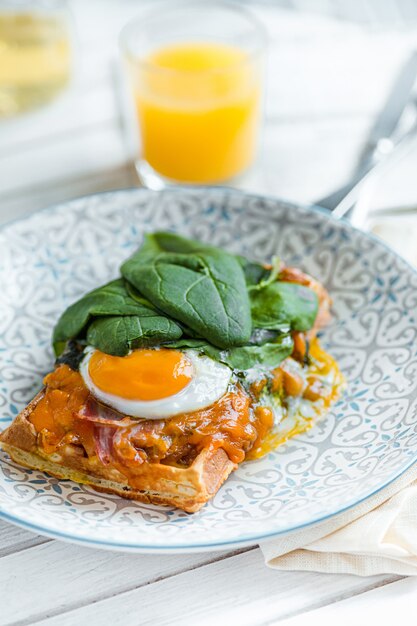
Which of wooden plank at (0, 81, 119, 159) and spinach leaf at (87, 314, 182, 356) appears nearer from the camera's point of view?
spinach leaf at (87, 314, 182, 356)

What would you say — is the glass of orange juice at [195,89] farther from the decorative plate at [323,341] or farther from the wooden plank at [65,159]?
the decorative plate at [323,341]

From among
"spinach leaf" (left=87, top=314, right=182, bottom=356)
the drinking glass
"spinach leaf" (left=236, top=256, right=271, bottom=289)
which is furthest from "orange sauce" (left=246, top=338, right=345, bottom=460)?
the drinking glass

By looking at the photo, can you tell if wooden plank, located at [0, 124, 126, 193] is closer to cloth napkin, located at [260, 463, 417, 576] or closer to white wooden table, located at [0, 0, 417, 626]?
white wooden table, located at [0, 0, 417, 626]

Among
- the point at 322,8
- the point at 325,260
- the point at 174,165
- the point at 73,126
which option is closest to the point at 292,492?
the point at 325,260

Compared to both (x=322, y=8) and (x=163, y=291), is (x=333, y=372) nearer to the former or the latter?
(x=163, y=291)

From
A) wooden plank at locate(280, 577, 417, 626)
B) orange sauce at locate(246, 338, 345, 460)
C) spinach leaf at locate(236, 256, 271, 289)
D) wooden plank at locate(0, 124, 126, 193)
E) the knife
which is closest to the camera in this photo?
wooden plank at locate(280, 577, 417, 626)

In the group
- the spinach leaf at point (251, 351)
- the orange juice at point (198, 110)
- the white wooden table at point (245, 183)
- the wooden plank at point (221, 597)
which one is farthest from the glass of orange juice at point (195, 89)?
the wooden plank at point (221, 597)

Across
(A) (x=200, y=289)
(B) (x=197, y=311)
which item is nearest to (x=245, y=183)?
(A) (x=200, y=289)

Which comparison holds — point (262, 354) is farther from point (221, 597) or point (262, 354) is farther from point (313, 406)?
point (221, 597)
